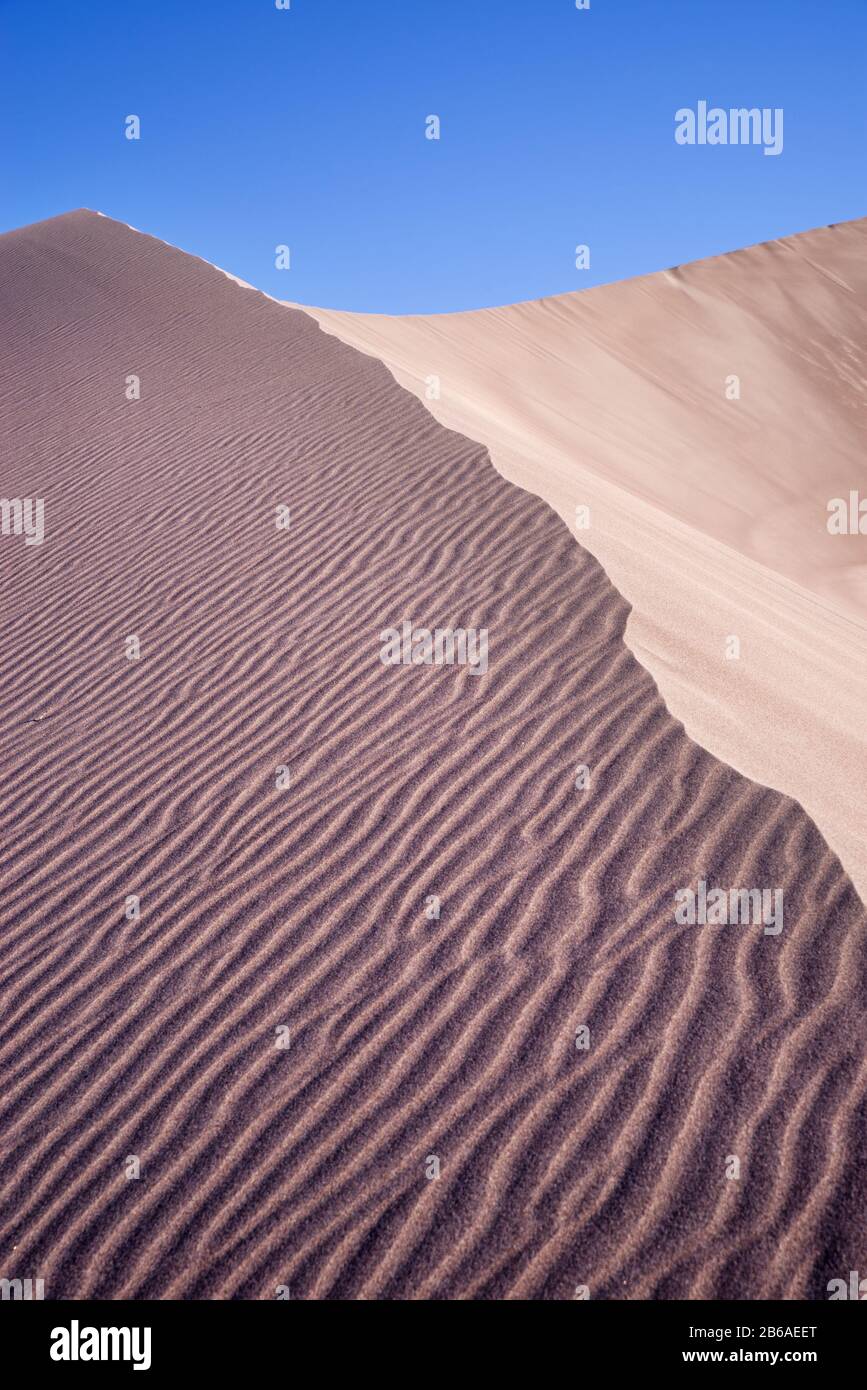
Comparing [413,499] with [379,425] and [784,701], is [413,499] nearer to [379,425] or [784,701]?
[379,425]

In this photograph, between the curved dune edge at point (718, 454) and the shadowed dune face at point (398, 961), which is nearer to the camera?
the shadowed dune face at point (398, 961)

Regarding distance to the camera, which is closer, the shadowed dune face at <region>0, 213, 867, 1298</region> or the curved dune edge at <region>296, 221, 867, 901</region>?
the shadowed dune face at <region>0, 213, 867, 1298</region>

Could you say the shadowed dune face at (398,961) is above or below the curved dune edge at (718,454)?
below

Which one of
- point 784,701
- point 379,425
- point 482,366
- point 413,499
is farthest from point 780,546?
point 784,701

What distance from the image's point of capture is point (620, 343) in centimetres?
2733

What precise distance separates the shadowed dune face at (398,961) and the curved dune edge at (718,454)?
54 cm

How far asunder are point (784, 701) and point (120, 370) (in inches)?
449

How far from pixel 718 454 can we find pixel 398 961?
18.8 m

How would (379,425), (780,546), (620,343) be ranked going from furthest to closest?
(620,343)
(780,546)
(379,425)

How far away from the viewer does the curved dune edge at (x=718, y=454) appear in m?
5.96

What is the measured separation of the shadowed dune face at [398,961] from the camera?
3104 mm

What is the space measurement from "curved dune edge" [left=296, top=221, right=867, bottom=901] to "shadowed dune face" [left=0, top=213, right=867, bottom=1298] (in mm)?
542

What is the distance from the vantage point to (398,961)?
4.04m

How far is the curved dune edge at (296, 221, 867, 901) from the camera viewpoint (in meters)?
5.96
